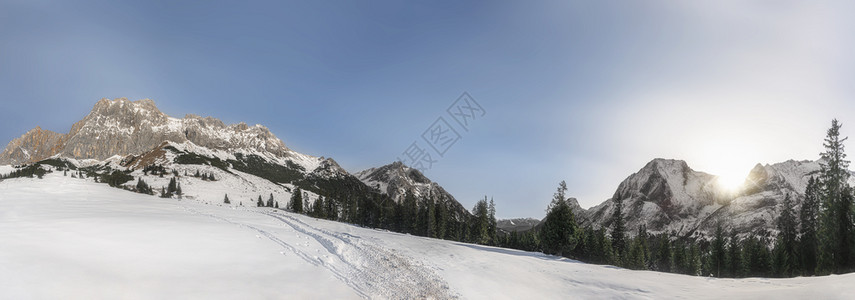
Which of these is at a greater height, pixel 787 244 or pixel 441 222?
pixel 787 244

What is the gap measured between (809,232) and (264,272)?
241 feet

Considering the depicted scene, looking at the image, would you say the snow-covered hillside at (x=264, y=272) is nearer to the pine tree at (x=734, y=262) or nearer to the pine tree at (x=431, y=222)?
the pine tree at (x=734, y=262)

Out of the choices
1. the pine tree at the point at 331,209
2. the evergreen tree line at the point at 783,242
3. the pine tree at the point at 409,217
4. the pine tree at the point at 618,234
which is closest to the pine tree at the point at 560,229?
the evergreen tree line at the point at 783,242

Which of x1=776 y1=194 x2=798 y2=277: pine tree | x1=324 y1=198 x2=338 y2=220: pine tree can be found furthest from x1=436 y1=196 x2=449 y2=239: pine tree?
x1=776 y1=194 x2=798 y2=277: pine tree

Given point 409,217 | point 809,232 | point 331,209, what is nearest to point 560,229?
point 809,232

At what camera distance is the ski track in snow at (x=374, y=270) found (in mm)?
17344

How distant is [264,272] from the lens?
16344 millimetres

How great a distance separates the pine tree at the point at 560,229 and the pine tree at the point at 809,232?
30.7m

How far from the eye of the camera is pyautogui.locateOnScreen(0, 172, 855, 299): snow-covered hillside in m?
12.8

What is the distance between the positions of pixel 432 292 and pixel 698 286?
716 inches

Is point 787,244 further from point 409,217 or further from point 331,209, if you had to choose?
point 331,209

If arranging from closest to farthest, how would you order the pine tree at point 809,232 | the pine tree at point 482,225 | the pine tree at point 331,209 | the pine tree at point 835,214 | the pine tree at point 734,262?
the pine tree at point 835,214 → the pine tree at point 809,232 → the pine tree at point 734,262 → the pine tree at point 482,225 → the pine tree at point 331,209

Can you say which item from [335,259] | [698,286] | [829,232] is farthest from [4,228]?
[829,232]

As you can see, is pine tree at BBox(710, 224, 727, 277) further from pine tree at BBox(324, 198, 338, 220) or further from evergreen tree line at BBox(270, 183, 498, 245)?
pine tree at BBox(324, 198, 338, 220)
